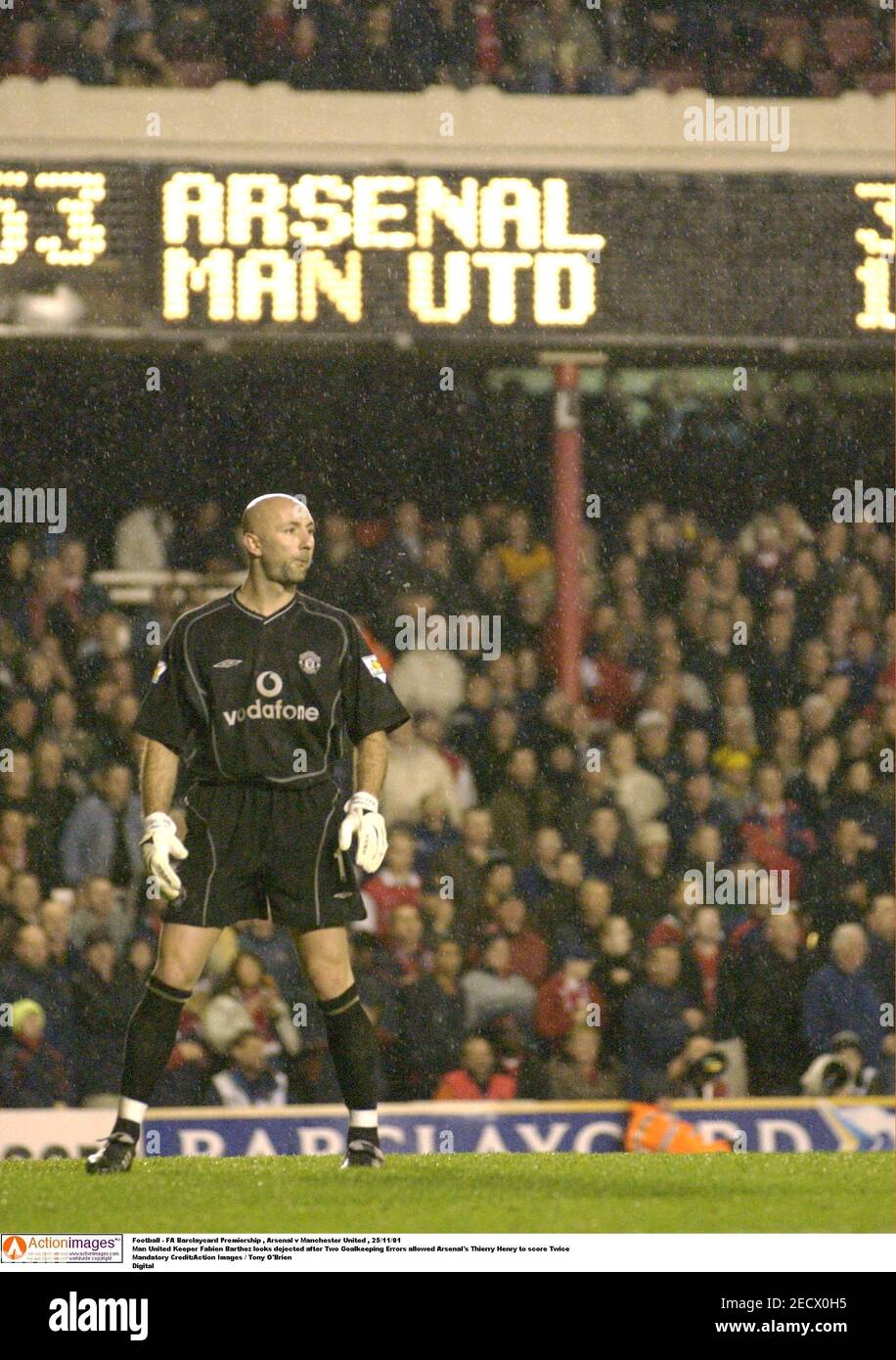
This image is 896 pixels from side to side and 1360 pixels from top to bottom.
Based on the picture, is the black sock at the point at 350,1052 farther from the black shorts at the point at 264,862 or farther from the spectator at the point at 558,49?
the spectator at the point at 558,49

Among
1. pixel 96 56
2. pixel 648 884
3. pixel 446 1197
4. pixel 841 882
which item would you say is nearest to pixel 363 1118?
pixel 446 1197

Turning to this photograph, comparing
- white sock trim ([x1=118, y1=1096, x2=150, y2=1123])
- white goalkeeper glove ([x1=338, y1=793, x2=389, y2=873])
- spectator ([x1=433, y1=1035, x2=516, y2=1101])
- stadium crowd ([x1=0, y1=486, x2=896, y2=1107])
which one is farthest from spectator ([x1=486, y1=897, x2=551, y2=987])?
white sock trim ([x1=118, y1=1096, x2=150, y2=1123])

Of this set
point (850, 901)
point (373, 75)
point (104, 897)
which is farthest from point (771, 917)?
point (373, 75)

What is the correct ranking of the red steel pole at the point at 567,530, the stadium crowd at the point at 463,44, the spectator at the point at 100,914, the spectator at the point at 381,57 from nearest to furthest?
1. the spectator at the point at 100,914
2. the red steel pole at the point at 567,530
3. the stadium crowd at the point at 463,44
4. the spectator at the point at 381,57

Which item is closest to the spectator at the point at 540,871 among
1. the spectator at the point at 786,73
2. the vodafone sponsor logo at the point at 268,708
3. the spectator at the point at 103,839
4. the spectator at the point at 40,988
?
the spectator at the point at 103,839

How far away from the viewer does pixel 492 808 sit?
30.9ft

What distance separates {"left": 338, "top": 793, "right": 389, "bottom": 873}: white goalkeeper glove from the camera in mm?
5852

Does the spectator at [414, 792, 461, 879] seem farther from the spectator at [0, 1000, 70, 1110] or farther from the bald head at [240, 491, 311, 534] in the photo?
the bald head at [240, 491, 311, 534]

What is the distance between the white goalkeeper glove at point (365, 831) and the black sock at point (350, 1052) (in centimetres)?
36

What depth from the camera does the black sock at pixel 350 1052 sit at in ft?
19.5

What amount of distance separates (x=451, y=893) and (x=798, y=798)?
153 cm

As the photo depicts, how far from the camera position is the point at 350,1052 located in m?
5.95

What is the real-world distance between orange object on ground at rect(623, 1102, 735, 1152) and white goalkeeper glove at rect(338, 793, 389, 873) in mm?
2173
